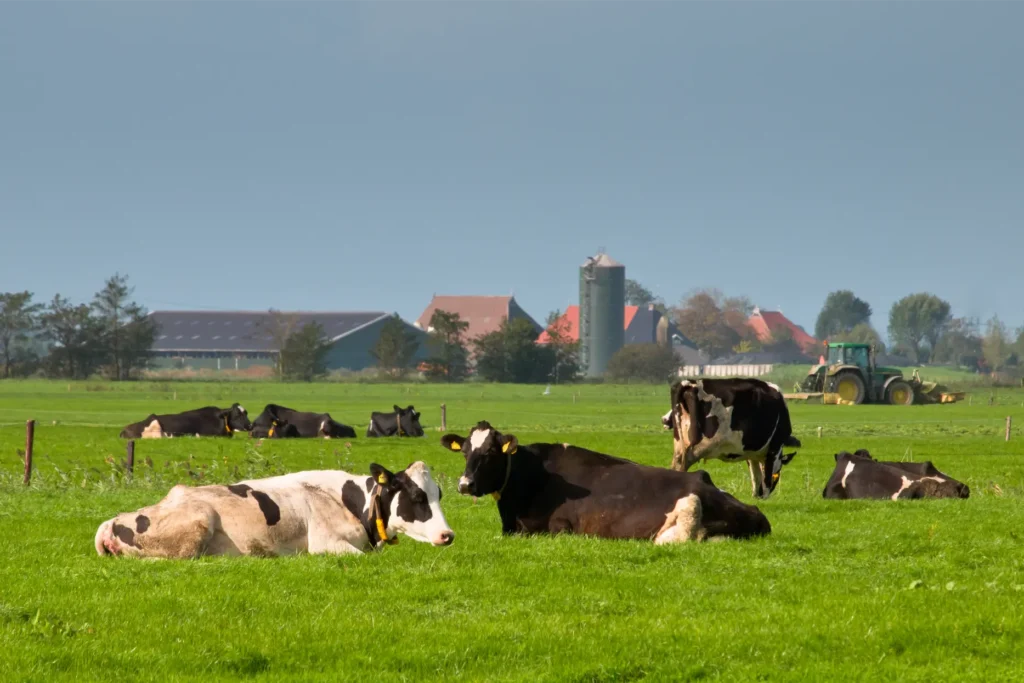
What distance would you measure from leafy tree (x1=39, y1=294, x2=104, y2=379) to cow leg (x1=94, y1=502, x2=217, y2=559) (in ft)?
393

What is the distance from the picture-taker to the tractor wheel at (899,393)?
7875 cm

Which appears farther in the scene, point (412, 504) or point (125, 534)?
point (412, 504)

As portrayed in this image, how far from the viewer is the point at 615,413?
233ft

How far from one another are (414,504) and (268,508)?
1389 mm

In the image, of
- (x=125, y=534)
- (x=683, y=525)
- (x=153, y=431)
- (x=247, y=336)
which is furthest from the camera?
(x=247, y=336)

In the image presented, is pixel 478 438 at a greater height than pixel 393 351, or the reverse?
pixel 393 351

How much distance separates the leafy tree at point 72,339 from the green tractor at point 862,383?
247ft

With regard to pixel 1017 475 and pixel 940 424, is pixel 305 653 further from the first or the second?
pixel 940 424

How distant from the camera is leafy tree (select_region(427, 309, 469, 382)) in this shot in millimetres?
131750

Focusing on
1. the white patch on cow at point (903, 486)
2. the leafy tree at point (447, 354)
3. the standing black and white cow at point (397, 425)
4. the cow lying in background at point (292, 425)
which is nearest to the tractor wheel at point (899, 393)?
the standing black and white cow at point (397, 425)

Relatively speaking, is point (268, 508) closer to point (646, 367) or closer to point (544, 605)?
point (544, 605)

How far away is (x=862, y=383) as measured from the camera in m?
78.4

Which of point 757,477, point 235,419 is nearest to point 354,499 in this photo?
point 757,477

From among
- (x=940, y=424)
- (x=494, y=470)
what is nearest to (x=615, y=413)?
(x=940, y=424)
